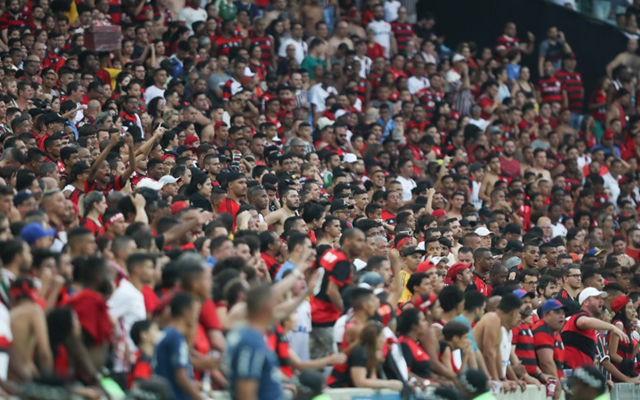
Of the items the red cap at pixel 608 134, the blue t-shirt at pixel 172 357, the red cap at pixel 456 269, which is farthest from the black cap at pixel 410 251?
the red cap at pixel 608 134

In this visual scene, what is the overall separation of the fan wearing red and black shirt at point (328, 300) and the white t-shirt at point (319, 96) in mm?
9628

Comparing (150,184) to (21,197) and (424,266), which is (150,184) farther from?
(424,266)

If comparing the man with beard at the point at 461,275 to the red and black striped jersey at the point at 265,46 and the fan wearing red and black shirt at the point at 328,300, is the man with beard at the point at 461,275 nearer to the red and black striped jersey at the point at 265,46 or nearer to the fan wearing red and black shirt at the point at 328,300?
the fan wearing red and black shirt at the point at 328,300

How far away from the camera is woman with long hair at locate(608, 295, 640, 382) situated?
11242mm

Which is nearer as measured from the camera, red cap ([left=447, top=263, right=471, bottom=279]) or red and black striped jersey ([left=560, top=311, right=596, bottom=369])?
red and black striped jersey ([left=560, top=311, right=596, bottom=369])

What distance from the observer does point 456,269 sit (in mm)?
11039

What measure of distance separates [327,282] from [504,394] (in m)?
2.04

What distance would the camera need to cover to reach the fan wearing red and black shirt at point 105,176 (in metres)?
10.7

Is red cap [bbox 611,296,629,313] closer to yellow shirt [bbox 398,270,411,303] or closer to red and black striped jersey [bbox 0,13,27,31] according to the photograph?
yellow shirt [bbox 398,270,411,303]

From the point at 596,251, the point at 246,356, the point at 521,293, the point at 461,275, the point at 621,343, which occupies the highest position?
the point at 246,356

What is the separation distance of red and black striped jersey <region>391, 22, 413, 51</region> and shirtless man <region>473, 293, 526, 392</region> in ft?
40.8

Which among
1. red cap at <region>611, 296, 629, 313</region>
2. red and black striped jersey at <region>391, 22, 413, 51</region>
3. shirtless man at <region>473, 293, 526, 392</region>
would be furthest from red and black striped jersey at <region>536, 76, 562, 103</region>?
shirtless man at <region>473, 293, 526, 392</region>

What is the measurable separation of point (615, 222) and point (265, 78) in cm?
729

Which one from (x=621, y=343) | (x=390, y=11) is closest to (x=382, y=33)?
(x=390, y=11)
